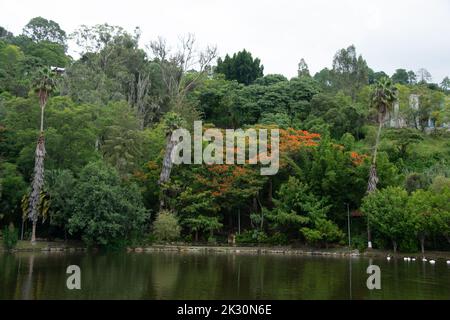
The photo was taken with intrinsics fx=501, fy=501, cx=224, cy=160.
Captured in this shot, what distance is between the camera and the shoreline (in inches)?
1480

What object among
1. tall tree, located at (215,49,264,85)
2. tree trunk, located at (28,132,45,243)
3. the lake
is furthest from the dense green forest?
tall tree, located at (215,49,264,85)

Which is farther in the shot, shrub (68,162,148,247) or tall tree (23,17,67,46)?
tall tree (23,17,67,46)

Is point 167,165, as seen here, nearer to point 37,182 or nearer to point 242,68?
point 37,182

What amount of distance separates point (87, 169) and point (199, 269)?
16.4 metres

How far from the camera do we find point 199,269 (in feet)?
91.4

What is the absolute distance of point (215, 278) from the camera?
24016mm

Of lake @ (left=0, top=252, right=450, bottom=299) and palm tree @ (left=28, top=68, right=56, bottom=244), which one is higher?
palm tree @ (left=28, top=68, right=56, bottom=244)

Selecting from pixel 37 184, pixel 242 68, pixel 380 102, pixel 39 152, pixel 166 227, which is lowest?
pixel 166 227

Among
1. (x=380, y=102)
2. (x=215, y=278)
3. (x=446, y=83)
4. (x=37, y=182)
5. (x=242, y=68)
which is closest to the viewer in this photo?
(x=215, y=278)

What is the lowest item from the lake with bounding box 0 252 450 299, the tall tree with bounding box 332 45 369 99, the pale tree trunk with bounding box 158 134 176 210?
the lake with bounding box 0 252 450 299

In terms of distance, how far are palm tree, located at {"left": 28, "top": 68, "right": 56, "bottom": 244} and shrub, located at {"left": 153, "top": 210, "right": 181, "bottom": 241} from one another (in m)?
9.58

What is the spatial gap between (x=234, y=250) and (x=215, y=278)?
17.0 m

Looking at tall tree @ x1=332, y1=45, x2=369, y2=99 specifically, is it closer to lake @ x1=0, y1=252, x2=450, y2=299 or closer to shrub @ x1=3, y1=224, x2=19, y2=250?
lake @ x1=0, y1=252, x2=450, y2=299

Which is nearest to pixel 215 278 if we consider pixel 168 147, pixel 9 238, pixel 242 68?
pixel 9 238
